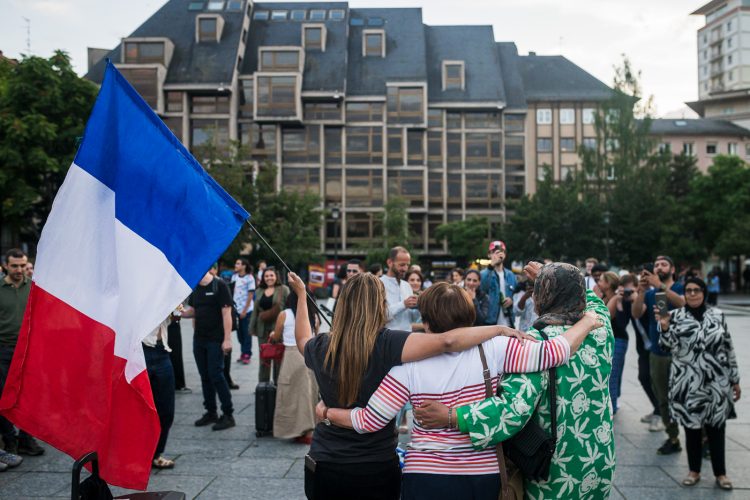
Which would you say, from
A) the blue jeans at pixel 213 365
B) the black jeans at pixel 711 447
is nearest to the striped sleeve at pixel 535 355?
the black jeans at pixel 711 447

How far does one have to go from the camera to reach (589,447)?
10.6 ft

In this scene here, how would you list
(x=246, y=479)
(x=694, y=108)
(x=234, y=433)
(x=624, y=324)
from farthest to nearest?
(x=694, y=108), (x=624, y=324), (x=234, y=433), (x=246, y=479)

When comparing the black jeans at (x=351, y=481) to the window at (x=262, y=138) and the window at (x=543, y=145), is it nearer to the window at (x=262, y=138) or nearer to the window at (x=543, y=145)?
the window at (x=262, y=138)

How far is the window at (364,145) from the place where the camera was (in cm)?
5544

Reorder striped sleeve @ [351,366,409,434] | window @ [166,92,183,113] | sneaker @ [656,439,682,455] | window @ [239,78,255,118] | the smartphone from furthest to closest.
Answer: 1. window @ [239,78,255,118]
2. window @ [166,92,183,113]
3. sneaker @ [656,439,682,455]
4. the smartphone
5. striped sleeve @ [351,366,409,434]

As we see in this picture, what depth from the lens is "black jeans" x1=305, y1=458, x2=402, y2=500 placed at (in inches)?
131

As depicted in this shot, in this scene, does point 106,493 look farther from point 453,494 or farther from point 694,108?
point 694,108

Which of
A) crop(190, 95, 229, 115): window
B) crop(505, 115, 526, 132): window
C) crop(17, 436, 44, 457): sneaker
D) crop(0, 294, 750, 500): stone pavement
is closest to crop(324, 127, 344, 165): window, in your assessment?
crop(190, 95, 229, 115): window

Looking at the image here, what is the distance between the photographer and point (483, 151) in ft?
191

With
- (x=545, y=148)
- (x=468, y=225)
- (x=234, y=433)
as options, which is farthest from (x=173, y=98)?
(x=234, y=433)

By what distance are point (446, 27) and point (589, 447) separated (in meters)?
63.5

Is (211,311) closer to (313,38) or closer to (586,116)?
(313,38)

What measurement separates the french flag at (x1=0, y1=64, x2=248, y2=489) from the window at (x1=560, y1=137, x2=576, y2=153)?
6268cm

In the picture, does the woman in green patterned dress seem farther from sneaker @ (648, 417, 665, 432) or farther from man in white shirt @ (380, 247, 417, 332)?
sneaker @ (648, 417, 665, 432)
